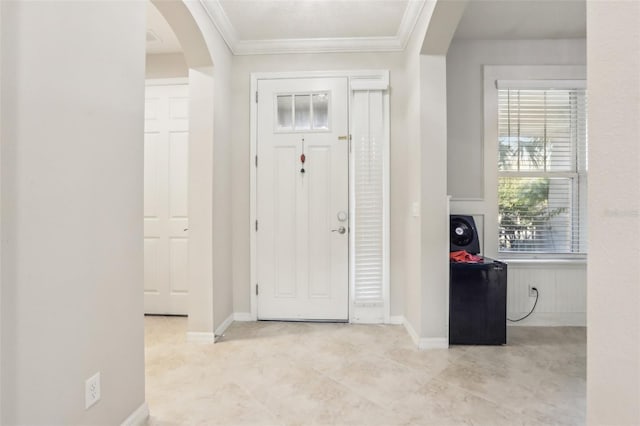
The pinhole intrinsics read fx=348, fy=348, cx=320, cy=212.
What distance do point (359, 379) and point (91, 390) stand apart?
1.45 m

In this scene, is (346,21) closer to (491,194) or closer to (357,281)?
(491,194)

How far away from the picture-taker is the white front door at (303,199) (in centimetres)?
329

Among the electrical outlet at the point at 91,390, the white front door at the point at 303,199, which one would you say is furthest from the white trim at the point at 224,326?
the electrical outlet at the point at 91,390

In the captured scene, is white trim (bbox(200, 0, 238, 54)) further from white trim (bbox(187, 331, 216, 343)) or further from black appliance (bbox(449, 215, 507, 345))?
black appliance (bbox(449, 215, 507, 345))

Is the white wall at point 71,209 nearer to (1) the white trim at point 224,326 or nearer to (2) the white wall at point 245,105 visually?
(1) the white trim at point 224,326

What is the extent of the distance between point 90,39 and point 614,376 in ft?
6.47

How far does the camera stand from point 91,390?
4.58 ft

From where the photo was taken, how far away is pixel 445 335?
2.70 meters

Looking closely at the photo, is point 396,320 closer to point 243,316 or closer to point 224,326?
point 243,316

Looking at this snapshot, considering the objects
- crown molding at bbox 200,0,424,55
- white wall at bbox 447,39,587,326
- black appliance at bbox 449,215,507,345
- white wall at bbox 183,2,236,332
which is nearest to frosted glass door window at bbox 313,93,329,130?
crown molding at bbox 200,0,424,55

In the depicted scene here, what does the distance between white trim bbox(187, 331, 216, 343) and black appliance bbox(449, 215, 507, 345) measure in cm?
191

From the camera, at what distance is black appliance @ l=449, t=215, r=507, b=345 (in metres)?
2.72

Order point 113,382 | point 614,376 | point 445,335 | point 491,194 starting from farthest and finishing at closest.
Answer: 1. point 491,194
2. point 445,335
3. point 113,382
4. point 614,376

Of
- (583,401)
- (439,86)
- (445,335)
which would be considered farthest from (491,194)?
(583,401)
